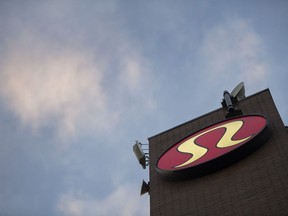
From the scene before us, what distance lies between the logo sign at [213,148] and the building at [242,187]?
0.22 m

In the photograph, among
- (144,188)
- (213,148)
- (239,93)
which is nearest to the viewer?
(213,148)

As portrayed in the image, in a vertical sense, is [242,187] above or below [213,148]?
below

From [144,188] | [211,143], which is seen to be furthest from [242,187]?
[144,188]

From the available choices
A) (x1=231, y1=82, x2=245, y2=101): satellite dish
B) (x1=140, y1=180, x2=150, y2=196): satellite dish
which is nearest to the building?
(x1=140, y1=180, x2=150, y2=196): satellite dish

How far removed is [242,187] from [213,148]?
1.70 metres

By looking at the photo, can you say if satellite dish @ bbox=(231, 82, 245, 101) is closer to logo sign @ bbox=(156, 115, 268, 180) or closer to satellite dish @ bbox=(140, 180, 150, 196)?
logo sign @ bbox=(156, 115, 268, 180)

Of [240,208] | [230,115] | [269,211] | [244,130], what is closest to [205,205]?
[240,208]

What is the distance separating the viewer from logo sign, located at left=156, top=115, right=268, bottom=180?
10250 millimetres

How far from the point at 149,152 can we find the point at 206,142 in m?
2.60

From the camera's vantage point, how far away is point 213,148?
1099 centimetres

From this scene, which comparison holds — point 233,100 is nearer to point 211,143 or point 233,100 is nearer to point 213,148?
point 211,143

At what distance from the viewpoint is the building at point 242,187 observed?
888 cm

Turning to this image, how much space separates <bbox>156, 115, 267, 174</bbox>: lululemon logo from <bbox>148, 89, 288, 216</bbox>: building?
39 centimetres

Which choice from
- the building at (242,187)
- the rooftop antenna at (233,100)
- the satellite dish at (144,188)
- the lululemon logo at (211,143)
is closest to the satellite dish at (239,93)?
the rooftop antenna at (233,100)
